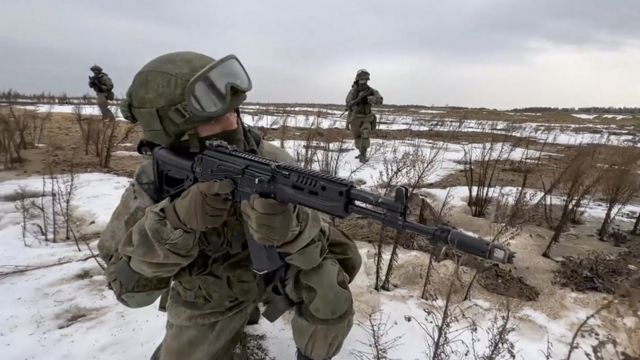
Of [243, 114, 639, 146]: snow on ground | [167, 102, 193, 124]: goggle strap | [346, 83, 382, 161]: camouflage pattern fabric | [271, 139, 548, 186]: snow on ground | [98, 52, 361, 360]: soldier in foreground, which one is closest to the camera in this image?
[98, 52, 361, 360]: soldier in foreground

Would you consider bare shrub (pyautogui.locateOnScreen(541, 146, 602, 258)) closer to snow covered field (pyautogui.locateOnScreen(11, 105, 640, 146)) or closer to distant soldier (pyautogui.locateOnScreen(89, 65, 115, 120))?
snow covered field (pyautogui.locateOnScreen(11, 105, 640, 146))

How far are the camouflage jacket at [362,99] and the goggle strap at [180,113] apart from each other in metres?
7.33

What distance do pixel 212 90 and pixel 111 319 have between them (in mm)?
1821

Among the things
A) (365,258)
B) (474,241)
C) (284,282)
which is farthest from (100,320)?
(474,241)

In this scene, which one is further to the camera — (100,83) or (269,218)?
(100,83)

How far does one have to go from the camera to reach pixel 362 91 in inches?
352

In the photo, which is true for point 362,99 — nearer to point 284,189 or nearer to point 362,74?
point 362,74

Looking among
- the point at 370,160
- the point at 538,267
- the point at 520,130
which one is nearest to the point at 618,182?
the point at 538,267

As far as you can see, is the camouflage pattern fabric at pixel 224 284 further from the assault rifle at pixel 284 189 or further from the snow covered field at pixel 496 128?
the snow covered field at pixel 496 128

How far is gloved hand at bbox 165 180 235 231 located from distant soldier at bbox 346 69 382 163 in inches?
279

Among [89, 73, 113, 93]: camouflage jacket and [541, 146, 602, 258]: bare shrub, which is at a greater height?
[89, 73, 113, 93]: camouflage jacket

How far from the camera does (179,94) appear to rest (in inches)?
71.7

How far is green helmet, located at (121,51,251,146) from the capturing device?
1.70 metres

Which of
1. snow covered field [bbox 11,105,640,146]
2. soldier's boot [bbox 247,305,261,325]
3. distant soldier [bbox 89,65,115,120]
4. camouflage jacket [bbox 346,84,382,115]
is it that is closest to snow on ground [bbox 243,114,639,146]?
snow covered field [bbox 11,105,640,146]
